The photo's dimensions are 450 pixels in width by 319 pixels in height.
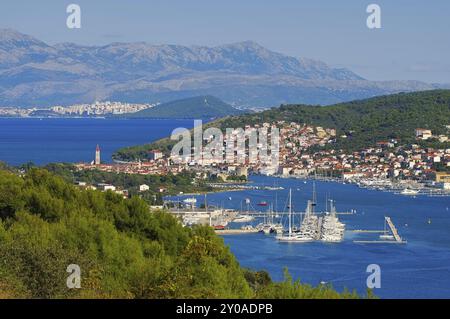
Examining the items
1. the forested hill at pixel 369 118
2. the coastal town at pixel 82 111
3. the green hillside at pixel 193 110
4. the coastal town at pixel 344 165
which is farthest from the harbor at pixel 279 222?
the coastal town at pixel 82 111

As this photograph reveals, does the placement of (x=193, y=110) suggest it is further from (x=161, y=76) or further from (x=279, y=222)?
(x=279, y=222)

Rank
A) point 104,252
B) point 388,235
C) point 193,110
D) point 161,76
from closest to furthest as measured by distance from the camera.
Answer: point 104,252 → point 388,235 → point 193,110 → point 161,76

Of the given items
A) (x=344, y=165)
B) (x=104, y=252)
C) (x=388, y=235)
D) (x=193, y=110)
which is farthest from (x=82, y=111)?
(x=104, y=252)

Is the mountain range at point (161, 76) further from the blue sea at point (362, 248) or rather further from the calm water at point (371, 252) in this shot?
the calm water at point (371, 252)

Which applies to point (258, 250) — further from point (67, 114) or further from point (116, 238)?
point (67, 114)

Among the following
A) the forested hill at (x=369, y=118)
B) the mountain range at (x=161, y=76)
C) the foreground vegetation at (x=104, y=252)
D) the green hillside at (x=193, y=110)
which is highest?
the mountain range at (x=161, y=76)
